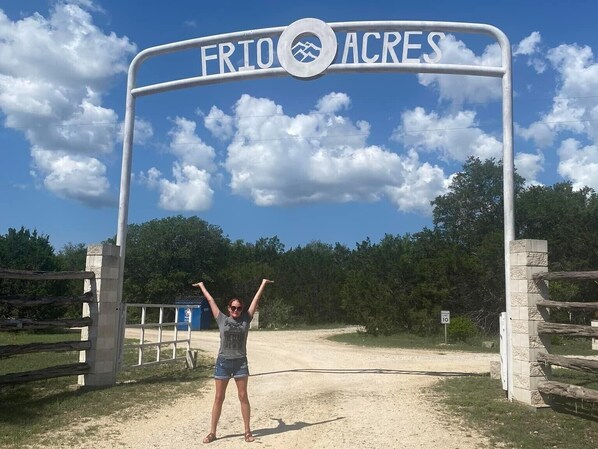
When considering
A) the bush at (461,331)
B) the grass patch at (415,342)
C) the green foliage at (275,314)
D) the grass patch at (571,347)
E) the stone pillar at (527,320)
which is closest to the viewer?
the stone pillar at (527,320)

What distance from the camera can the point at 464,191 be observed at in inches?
1944

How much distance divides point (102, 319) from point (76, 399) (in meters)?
1.77

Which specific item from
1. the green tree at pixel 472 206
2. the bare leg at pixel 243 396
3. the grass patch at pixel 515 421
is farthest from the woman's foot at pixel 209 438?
the green tree at pixel 472 206

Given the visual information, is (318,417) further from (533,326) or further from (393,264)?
(393,264)

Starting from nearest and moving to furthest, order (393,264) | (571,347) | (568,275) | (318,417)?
(318,417)
(568,275)
(571,347)
(393,264)

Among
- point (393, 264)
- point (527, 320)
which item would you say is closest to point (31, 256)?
point (393, 264)

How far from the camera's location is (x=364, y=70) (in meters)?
10.8

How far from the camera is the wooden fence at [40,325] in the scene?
880cm

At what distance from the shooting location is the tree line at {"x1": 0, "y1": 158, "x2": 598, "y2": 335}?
94.6 feet

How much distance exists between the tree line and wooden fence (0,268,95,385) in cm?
1927

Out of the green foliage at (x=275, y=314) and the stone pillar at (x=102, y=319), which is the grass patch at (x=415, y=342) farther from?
the stone pillar at (x=102, y=319)

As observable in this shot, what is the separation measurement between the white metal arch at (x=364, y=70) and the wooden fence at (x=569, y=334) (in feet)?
2.04

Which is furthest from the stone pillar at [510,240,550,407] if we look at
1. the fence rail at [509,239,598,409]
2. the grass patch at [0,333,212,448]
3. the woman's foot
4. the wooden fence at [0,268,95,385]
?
the wooden fence at [0,268,95,385]

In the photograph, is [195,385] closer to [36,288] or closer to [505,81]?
[505,81]
